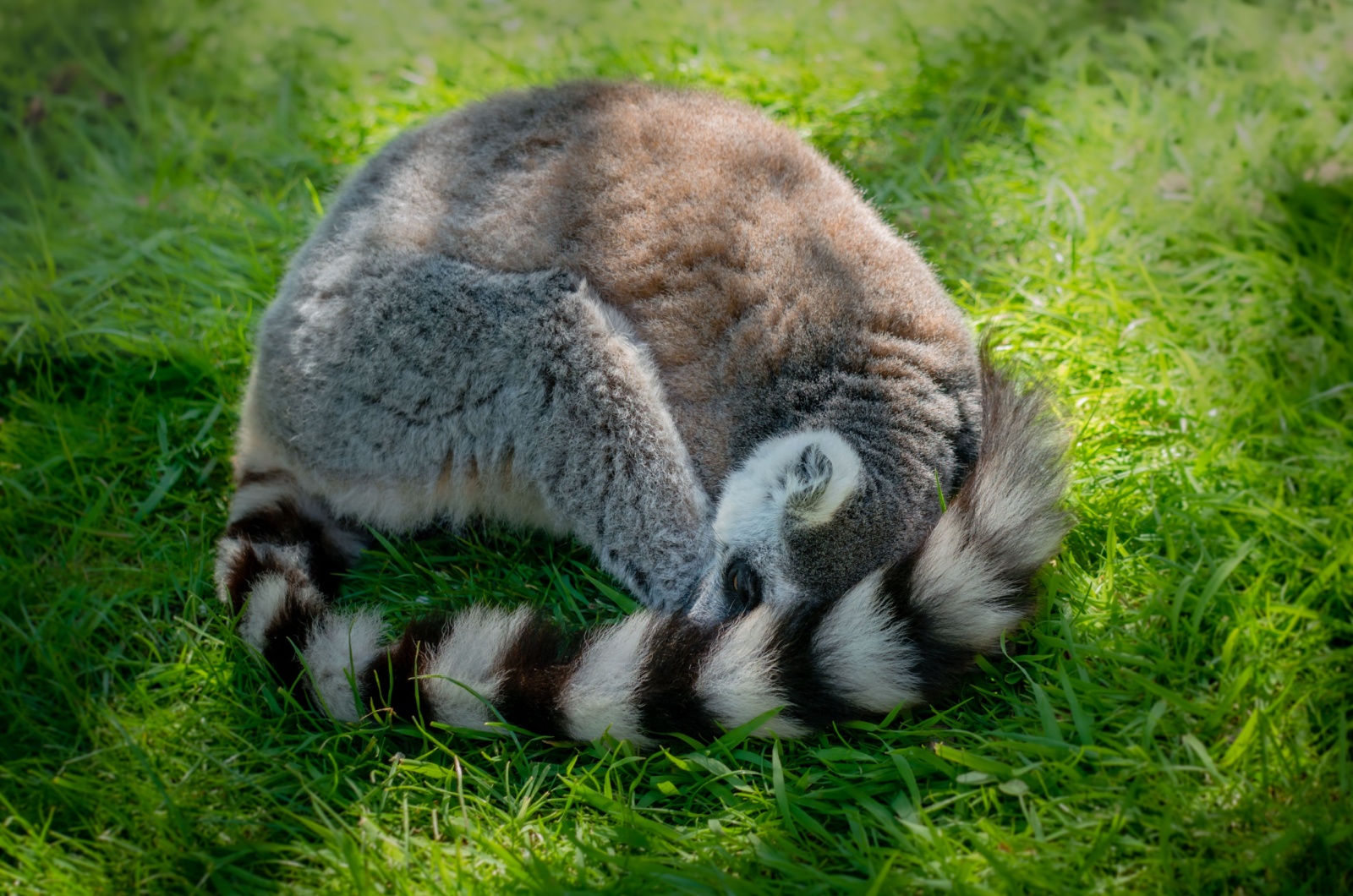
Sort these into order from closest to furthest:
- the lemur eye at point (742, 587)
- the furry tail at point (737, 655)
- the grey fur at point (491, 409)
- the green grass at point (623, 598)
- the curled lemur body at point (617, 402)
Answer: the green grass at point (623, 598), the furry tail at point (737, 655), the curled lemur body at point (617, 402), the lemur eye at point (742, 587), the grey fur at point (491, 409)

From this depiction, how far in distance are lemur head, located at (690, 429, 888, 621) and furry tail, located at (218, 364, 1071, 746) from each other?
0.22m

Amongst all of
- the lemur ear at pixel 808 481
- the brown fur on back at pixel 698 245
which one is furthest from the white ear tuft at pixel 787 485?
the brown fur on back at pixel 698 245

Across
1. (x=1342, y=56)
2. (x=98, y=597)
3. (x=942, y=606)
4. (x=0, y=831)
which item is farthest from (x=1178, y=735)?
(x=1342, y=56)

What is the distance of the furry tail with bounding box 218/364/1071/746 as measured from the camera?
8.90 feet

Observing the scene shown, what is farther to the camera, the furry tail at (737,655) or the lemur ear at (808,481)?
the lemur ear at (808,481)

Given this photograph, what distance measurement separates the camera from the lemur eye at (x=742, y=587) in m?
3.19

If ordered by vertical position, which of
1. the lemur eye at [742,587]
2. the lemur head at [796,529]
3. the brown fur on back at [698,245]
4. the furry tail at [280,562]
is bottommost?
the furry tail at [280,562]

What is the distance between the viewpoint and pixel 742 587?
10.6 ft

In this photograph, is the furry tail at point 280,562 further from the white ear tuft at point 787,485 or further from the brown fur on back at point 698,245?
the white ear tuft at point 787,485

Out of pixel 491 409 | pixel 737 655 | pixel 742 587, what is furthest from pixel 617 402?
pixel 737 655

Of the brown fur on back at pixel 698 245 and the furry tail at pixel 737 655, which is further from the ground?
the brown fur on back at pixel 698 245

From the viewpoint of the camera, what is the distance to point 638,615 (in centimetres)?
291

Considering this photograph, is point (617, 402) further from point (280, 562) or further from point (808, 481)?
point (280, 562)

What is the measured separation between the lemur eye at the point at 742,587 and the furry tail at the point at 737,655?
315 millimetres
